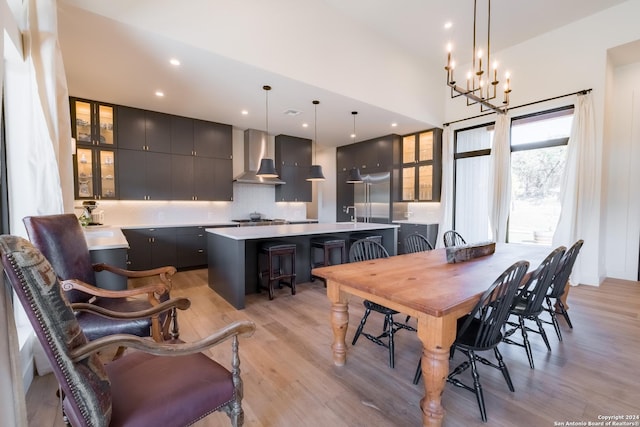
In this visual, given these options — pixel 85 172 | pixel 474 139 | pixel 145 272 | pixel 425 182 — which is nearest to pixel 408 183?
pixel 425 182

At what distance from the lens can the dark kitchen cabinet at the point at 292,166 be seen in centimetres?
652

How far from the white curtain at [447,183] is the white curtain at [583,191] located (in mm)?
1855

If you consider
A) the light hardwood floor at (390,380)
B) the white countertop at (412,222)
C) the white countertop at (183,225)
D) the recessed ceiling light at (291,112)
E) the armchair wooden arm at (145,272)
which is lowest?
the light hardwood floor at (390,380)

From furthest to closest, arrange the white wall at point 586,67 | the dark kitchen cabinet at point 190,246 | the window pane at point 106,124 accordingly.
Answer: the dark kitchen cabinet at point 190,246 < the window pane at point 106,124 < the white wall at point 586,67

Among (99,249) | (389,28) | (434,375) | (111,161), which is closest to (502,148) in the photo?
(389,28)

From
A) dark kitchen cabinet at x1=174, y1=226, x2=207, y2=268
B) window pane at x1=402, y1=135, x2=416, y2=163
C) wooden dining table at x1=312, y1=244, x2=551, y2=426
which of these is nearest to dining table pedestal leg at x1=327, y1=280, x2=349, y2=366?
wooden dining table at x1=312, y1=244, x2=551, y2=426

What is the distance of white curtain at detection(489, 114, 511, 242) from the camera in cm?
493

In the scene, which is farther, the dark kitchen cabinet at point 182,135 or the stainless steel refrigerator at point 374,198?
the stainless steel refrigerator at point 374,198

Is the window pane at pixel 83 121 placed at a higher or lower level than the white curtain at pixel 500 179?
higher

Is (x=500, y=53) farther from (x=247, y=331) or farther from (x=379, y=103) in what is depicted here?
(x=247, y=331)

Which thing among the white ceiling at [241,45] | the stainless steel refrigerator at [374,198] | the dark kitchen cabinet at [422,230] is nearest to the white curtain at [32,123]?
the white ceiling at [241,45]

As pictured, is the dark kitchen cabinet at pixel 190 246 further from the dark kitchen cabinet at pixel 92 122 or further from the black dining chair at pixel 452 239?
the black dining chair at pixel 452 239

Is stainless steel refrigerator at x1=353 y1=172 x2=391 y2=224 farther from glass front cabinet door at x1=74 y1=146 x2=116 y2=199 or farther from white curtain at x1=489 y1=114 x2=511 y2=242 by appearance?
glass front cabinet door at x1=74 y1=146 x2=116 y2=199

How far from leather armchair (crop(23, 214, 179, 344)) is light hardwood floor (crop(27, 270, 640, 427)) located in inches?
22.1
